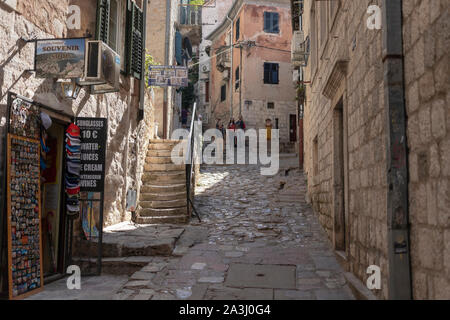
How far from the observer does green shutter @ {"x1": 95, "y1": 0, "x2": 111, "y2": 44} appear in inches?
247

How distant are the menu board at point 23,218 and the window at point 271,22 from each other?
2136cm

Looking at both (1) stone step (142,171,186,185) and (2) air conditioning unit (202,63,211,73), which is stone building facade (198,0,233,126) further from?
(1) stone step (142,171,186,185)

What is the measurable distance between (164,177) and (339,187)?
Result: 192 inches

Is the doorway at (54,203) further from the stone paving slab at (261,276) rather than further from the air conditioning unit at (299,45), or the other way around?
the air conditioning unit at (299,45)

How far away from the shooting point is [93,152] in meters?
5.53

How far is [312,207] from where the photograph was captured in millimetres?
9133

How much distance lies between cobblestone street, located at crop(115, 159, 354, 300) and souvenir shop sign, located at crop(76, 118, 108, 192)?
1.45 metres

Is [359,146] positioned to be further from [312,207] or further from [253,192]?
[253,192]

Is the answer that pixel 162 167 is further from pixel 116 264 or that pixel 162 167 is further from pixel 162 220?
pixel 116 264

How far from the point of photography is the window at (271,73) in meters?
23.7

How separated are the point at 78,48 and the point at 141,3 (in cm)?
504

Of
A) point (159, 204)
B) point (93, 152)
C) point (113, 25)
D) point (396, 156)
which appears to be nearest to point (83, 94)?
point (93, 152)

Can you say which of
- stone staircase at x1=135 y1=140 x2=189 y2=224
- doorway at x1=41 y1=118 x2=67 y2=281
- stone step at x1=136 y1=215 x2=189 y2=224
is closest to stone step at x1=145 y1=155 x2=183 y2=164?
stone staircase at x1=135 y1=140 x2=189 y2=224

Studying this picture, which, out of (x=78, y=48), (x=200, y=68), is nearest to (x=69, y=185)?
(x=78, y=48)
